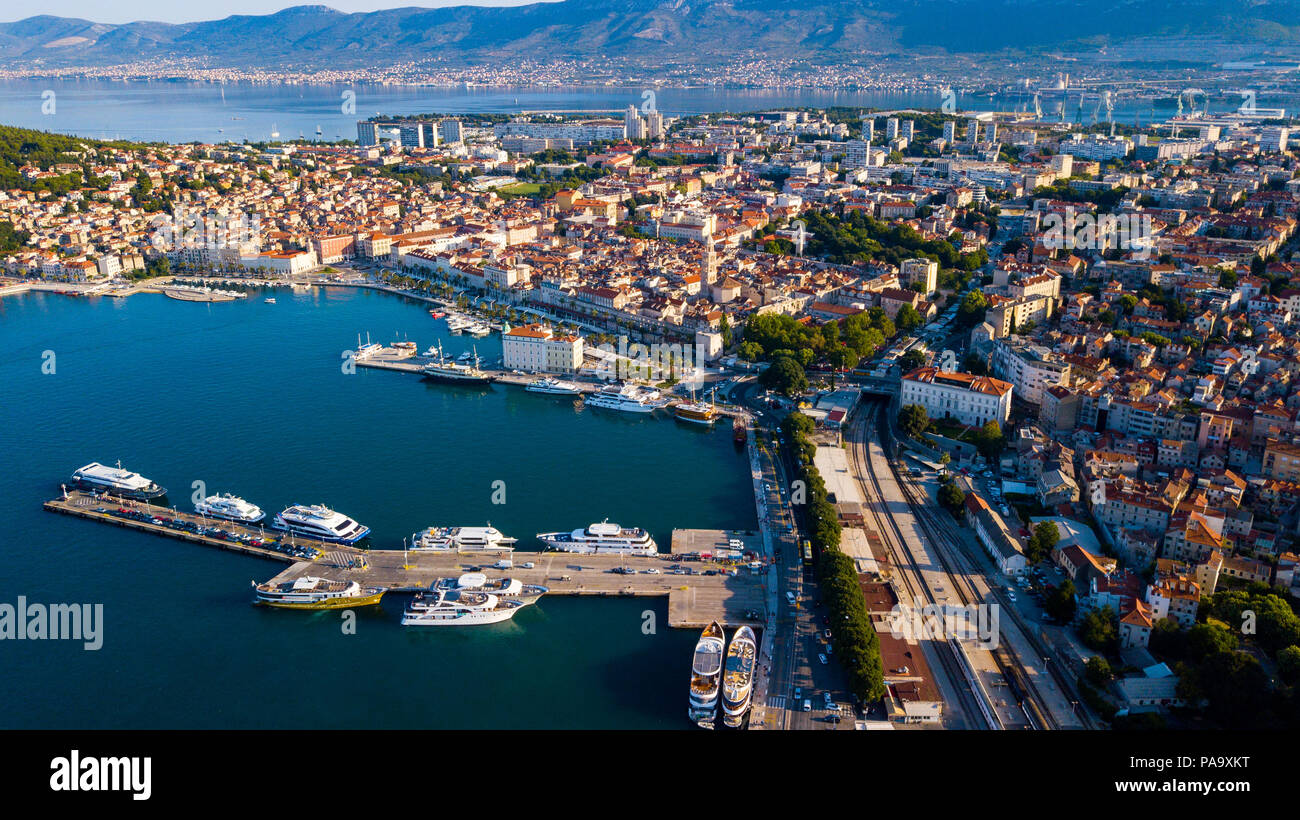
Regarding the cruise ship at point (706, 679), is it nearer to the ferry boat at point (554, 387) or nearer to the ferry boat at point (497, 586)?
the ferry boat at point (497, 586)

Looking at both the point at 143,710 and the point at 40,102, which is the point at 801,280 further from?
the point at 40,102

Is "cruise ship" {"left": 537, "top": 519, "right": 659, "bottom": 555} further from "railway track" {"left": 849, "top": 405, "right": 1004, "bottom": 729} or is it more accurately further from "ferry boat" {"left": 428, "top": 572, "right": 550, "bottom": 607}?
"railway track" {"left": 849, "top": 405, "right": 1004, "bottom": 729}

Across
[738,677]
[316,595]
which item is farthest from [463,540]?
[738,677]

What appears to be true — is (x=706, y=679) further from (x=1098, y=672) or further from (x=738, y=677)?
(x=1098, y=672)

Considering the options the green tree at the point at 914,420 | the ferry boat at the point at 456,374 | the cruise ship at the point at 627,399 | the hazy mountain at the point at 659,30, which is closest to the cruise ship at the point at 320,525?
the cruise ship at the point at 627,399

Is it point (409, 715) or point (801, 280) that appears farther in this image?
point (801, 280)

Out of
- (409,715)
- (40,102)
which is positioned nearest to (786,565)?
(409,715)
